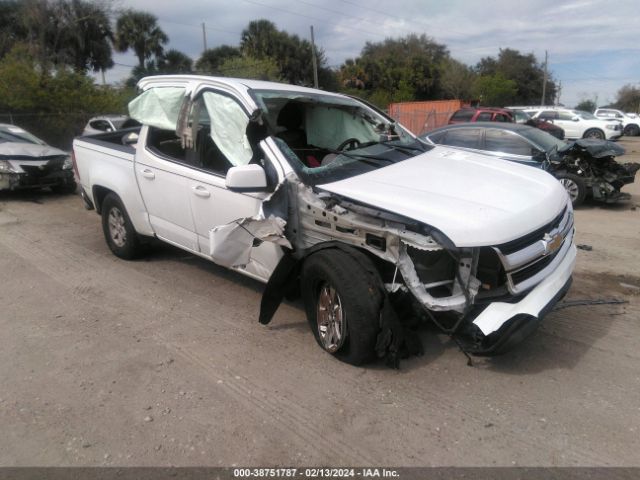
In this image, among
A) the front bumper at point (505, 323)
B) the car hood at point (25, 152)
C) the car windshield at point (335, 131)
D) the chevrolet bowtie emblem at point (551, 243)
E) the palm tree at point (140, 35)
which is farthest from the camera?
the palm tree at point (140, 35)

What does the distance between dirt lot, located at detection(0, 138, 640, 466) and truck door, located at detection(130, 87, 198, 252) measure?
26.4 inches

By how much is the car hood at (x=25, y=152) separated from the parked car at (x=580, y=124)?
20.7 meters

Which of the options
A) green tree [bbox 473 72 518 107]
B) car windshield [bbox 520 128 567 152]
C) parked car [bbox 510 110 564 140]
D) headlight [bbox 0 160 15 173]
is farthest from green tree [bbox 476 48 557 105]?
headlight [bbox 0 160 15 173]

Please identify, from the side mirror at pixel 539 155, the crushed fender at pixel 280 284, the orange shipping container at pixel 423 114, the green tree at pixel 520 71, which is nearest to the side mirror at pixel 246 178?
the crushed fender at pixel 280 284

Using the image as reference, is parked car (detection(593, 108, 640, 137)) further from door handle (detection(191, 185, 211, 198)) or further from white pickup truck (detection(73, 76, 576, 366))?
door handle (detection(191, 185, 211, 198))

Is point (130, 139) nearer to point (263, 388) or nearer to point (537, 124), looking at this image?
point (263, 388)

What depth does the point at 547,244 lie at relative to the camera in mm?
3367

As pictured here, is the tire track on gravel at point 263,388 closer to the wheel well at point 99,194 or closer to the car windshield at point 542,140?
the wheel well at point 99,194

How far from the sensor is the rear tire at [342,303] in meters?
3.25

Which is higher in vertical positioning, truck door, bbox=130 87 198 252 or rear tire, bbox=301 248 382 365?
truck door, bbox=130 87 198 252

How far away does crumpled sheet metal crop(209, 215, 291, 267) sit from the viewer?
3615mm

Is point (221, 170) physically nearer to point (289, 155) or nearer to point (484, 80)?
point (289, 155)

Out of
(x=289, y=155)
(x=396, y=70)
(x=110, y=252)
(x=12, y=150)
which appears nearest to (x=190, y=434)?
(x=289, y=155)

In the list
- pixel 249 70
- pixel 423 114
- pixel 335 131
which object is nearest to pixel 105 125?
pixel 335 131
